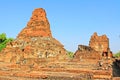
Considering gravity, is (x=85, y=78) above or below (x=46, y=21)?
below

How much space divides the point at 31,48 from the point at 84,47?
6711 mm

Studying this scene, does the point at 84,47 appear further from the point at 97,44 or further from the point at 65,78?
the point at 65,78

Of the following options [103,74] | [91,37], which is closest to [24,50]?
[91,37]

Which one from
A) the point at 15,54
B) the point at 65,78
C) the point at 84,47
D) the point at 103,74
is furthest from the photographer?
the point at 15,54

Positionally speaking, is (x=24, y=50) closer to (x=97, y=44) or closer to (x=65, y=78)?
(x=97, y=44)

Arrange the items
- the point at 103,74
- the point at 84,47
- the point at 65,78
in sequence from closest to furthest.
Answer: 1. the point at 65,78
2. the point at 103,74
3. the point at 84,47

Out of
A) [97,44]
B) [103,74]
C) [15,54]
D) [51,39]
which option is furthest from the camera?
[97,44]

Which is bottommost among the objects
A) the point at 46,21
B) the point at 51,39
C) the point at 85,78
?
the point at 85,78

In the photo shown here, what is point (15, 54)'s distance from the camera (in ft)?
99.1

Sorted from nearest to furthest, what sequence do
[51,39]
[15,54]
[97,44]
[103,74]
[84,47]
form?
1. [103,74]
2. [84,47]
3. [15,54]
4. [51,39]
5. [97,44]

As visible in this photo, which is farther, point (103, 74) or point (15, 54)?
point (15, 54)

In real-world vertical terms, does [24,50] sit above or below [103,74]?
above

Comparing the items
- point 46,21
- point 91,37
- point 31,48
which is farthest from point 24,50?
point 91,37

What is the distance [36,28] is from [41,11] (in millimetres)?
2778
